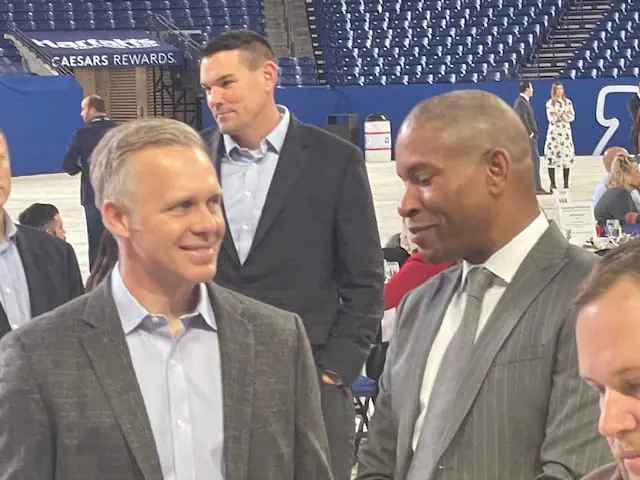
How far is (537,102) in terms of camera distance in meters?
21.5

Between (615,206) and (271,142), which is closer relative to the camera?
(271,142)

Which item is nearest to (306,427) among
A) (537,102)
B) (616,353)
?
(616,353)

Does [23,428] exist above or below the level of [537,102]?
above

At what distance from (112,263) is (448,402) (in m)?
0.98

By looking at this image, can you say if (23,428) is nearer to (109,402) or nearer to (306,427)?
(109,402)

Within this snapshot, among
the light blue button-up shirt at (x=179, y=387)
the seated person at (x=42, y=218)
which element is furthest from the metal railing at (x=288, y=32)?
the light blue button-up shirt at (x=179, y=387)

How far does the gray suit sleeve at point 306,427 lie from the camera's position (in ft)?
6.90

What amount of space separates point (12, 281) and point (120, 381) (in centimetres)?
131

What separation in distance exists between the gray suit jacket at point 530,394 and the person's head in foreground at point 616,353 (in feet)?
1.76

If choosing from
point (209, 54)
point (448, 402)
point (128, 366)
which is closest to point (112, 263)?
point (128, 366)

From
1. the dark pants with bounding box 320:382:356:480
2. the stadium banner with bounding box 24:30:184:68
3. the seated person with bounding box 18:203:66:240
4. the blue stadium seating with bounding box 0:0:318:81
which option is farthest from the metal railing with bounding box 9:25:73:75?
the dark pants with bounding box 320:382:356:480

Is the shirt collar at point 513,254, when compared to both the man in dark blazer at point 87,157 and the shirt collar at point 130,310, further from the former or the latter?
the man in dark blazer at point 87,157

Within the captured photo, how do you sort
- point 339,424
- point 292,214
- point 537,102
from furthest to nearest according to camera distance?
point 537,102 → point 339,424 → point 292,214

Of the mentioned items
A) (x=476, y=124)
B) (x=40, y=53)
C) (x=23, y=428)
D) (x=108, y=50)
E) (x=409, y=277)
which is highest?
(x=476, y=124)
